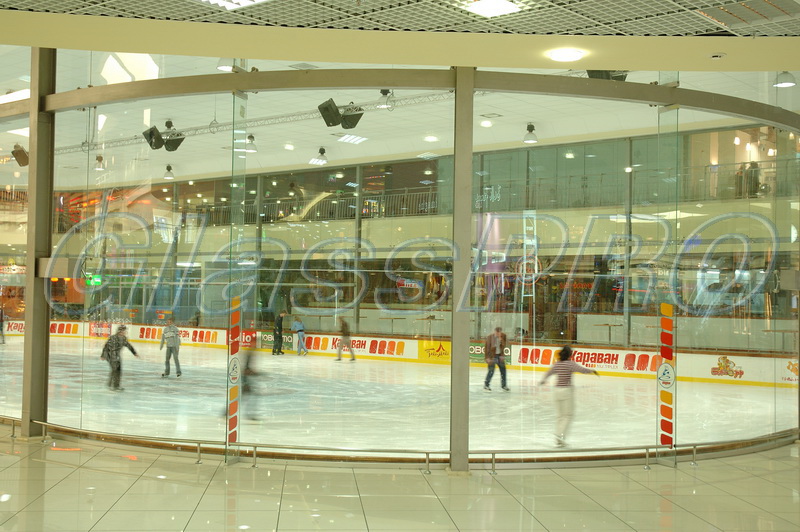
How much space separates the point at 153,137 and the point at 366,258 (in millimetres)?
2827

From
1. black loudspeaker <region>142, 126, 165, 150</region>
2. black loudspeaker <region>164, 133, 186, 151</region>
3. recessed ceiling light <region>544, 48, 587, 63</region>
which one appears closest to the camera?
recessed ceiling light <region>544, 48, 587, 63</region>

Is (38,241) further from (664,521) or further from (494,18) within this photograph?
(664,521)

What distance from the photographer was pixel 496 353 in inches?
287

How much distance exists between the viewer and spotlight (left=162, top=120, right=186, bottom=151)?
26.3 feet

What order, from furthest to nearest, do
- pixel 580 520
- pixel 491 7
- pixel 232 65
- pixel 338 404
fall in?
pixel 338 404
pixel 232 65
pixel 580 520
pixel 491 7

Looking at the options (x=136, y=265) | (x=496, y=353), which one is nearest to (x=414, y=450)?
(x=496, y=353)

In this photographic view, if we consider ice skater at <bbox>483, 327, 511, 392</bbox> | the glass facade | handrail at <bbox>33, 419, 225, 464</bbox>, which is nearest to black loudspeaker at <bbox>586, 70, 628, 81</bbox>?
the glass facade

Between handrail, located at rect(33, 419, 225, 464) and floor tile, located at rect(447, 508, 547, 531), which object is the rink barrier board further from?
floor tile, located at rect(447, 508, 547, 531)

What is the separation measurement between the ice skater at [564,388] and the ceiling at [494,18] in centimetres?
354

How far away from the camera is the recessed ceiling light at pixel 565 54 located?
17.9ft

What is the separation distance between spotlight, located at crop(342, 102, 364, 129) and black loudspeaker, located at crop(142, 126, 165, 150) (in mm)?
2118

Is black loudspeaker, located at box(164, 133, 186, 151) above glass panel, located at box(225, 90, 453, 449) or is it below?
above

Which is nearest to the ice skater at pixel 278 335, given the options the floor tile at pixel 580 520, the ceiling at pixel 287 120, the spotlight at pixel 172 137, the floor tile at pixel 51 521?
the ceiling at pixel 287 120

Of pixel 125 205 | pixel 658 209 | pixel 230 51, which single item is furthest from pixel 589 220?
pixel 125 205
